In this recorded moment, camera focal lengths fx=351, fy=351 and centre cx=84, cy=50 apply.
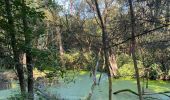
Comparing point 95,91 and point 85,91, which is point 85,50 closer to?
point 85,91

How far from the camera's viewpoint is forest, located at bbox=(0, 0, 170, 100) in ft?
21.6

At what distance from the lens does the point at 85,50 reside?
25312 mm

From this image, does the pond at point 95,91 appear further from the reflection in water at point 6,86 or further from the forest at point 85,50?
the reflection in water at point 6,86

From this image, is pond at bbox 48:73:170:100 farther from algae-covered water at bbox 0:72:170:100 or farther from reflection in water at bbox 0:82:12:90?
reflection in water at bbox 0:82:12:90

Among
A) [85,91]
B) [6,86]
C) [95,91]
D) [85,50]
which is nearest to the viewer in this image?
[95,91]

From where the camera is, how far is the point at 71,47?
26.9m

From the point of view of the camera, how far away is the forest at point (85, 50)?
658 centimetres

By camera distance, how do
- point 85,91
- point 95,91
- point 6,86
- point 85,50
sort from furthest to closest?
point 85,50 → point 6,86 → point 85,91 → point 95,91

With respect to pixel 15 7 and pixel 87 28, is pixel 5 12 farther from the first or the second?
pixel 87 28

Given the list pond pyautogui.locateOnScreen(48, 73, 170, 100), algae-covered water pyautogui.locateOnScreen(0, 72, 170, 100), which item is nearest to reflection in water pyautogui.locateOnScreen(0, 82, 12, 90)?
algae-covered water pyautogui.locateOnScreen(0, 72, 170, 100)

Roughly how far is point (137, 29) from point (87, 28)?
1403cm

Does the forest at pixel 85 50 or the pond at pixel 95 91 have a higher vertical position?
the forest at pixel 85 50

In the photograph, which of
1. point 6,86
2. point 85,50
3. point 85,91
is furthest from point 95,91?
point 85,50

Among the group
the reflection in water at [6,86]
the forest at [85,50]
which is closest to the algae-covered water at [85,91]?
the forest at [85,50]
